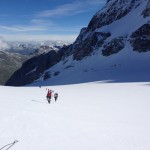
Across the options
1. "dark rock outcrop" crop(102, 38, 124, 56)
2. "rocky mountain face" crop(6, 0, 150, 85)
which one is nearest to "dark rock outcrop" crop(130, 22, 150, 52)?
"rocky mountain face" crop(6, 0, 150, 85)

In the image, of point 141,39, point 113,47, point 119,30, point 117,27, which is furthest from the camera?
point 117,27

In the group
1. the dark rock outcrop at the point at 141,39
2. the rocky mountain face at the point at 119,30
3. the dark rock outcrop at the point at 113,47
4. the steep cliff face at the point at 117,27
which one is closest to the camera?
the dark rock outcrop at the point at 141,39

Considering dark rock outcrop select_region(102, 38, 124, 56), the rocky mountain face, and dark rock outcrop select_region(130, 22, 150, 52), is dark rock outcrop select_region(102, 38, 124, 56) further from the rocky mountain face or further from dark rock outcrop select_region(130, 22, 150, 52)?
dark rock outcrop select_region(130, 22, 150, 52)

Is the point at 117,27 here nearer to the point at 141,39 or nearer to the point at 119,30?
the point at 119,30

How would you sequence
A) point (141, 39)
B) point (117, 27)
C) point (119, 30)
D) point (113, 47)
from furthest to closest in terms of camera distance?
1. point (117, 27)
2. point (119, 30)
3. point (113, 47)
4. point (141, 39)

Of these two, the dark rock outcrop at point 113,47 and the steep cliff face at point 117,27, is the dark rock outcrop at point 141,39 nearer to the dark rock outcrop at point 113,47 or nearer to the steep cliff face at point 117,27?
the steep cliff face at point 117,27

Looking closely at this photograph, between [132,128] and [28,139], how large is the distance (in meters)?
7.11

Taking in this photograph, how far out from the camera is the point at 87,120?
66.1ft

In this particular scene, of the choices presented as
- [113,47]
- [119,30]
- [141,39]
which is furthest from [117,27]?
[141,39]

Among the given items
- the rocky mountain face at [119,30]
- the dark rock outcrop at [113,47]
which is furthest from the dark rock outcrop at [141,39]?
the dark rock outcrop at [113,47]

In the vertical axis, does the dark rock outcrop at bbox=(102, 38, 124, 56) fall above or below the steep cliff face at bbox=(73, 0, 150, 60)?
below

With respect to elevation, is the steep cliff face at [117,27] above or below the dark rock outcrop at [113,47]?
above

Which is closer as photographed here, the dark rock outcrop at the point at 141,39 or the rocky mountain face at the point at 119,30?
the dark rock outcrop at the point at 141,39

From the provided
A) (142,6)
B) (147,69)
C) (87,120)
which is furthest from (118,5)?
(87,120)
